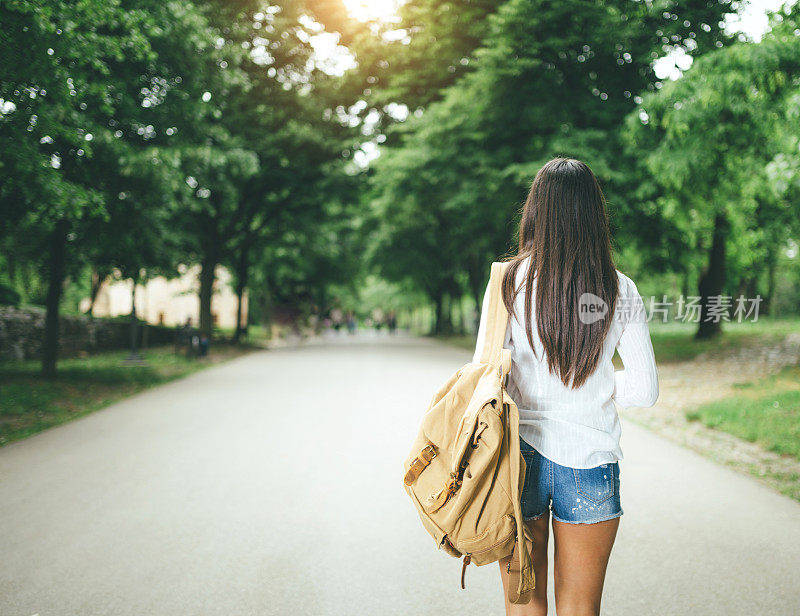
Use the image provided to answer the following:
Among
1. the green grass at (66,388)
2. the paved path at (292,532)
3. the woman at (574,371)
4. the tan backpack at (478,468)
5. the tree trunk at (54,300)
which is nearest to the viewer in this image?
the tan backpack at (478,468)

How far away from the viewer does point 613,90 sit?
1355cm

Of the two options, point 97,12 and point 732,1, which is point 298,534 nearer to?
point 97,12

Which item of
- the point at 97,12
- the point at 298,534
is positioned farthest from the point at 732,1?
the point at 298,534

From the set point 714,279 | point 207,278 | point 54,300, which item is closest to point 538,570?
point 54,300

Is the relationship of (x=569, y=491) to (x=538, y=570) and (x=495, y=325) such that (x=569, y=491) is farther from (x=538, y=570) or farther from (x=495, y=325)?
(x=495, y=325)

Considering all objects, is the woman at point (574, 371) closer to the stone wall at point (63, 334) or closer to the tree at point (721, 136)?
the tree at point (721, 136)

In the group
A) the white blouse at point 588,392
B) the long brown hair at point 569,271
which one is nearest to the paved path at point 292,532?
the white blouse at point 588,392

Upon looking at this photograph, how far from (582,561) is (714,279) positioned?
1660 centimetres

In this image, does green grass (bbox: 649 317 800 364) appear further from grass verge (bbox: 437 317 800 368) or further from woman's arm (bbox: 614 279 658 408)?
woman's arm (bbox: 614 279 658 408)

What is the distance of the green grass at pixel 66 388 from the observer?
766 cm

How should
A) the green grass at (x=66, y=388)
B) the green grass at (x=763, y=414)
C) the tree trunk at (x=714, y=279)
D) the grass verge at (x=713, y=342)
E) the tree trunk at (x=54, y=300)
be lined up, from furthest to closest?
the tree trunk at (x=714, y=279)
the grass verge at (x=713, y=342)
the tree trunk at (x=54, y=300)
the green grass at (x=66, y=388)
the green grass at (x=763, y=414)

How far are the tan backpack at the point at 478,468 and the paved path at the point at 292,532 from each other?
140 centimetres

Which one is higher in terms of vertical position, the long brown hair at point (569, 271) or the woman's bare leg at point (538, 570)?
the long brown hair at point (569, 271)

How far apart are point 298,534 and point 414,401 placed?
5544 mm
